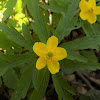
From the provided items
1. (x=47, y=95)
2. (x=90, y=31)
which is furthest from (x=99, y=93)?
(x=90, y=31)

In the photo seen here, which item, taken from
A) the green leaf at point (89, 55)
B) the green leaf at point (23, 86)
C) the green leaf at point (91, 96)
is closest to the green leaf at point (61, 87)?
the green leaf at point (23, 86)

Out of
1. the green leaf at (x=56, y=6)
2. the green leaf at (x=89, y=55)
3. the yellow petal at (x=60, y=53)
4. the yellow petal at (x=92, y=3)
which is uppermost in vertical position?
the green leaf at (x=56, y=6)

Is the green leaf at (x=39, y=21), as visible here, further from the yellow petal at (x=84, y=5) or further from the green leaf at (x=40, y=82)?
the yellow petal at (x=84, y=5)

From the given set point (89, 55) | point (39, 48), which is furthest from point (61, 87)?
point (89, 55)

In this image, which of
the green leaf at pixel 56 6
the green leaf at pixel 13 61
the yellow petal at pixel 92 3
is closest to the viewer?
the green leaf at pixel 13 61

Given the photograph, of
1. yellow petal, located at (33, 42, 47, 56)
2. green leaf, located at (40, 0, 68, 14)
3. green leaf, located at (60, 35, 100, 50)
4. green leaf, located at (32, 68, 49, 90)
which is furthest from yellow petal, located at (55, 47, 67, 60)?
green leaf, located at (40, 0, 68, 14)

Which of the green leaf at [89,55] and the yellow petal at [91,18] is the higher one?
the yellow petal at [91,18]

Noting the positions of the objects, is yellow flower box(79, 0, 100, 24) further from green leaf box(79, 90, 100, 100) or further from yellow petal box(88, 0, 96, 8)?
green leaf box(79, 90, 100, 100)
